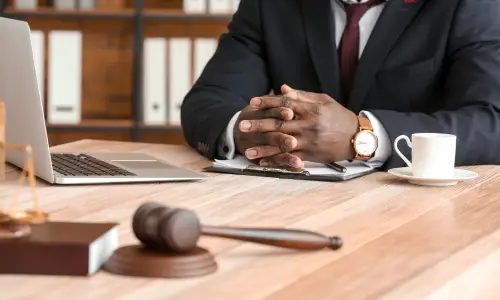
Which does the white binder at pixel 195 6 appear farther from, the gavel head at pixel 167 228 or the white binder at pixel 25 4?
the gavel head at pixel 167 228

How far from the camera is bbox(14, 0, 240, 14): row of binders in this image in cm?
404

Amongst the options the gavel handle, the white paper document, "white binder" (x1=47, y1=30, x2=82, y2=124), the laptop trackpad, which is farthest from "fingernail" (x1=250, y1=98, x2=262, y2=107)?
"white binder" (x1=47, y1=30, x2=82, y2=124)

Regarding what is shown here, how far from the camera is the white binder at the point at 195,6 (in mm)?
4043

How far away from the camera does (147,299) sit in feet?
2.92

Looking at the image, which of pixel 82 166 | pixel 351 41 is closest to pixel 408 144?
pixel 351 41

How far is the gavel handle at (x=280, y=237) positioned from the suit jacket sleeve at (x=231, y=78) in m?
0.99

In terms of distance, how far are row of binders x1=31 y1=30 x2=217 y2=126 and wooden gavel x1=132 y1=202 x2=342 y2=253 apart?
285 centimetres

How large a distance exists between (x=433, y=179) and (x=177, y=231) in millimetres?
766

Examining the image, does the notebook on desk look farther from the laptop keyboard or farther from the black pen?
the laptop keyboard

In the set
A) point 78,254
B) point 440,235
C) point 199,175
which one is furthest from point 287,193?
point 78,254

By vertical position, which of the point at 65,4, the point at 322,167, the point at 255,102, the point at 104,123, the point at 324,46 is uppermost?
the point at 65,4

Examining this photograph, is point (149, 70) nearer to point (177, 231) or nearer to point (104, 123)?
point (104, 123)

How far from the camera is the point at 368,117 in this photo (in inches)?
72.8

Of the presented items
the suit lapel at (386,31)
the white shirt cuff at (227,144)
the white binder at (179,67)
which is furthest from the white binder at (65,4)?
the white shirt cuff at (227,144)
